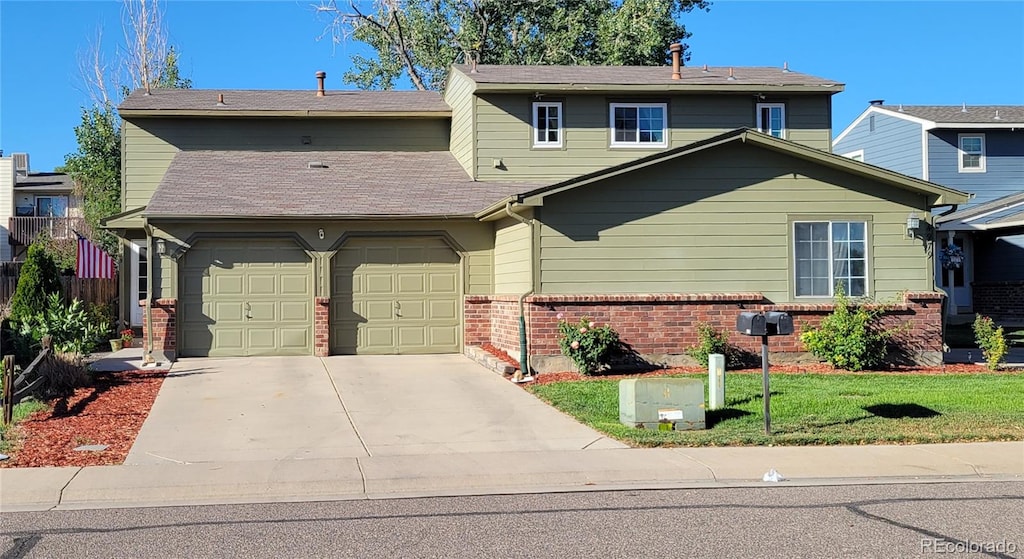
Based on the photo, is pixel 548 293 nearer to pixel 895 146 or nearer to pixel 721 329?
pixel 721 329

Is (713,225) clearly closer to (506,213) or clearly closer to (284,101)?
(506,213)

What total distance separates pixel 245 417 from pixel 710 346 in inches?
288

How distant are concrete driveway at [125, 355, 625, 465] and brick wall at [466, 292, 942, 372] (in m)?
1.09

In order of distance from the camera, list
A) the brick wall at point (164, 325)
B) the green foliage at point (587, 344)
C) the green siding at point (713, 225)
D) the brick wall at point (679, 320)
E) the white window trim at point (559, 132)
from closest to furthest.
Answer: the green foliage at point (587, 344)
the brick wall at point (679, 320)
the green siding at point (713, 225)
the brick wall at point (164, 325)
the white window trim at point (559, 132)

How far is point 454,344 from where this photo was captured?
1919 cm

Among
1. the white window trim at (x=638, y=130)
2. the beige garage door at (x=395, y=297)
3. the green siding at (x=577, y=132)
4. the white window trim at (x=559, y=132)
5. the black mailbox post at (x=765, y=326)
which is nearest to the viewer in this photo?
the black mailbox post at (x=765, y=326)

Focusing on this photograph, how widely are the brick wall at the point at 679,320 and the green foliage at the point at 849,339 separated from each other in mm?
306

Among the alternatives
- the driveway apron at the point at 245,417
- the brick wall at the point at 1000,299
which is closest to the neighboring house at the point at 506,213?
the driveway apron at the point at 245,417

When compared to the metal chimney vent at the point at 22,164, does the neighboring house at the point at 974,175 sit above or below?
below

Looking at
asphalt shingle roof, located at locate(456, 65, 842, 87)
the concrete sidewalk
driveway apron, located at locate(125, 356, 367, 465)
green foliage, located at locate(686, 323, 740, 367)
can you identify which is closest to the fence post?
driveway apron, located at locate(125, 356, 367, 465)

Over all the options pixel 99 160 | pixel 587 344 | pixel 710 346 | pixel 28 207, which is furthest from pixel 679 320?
pixel 28 207

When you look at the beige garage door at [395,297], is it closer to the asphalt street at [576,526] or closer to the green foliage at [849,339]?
the green foliage at [849,339]

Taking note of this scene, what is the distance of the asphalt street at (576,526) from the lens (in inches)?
260

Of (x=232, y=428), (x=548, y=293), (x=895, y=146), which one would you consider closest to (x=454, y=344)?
(x=548, y=293)
